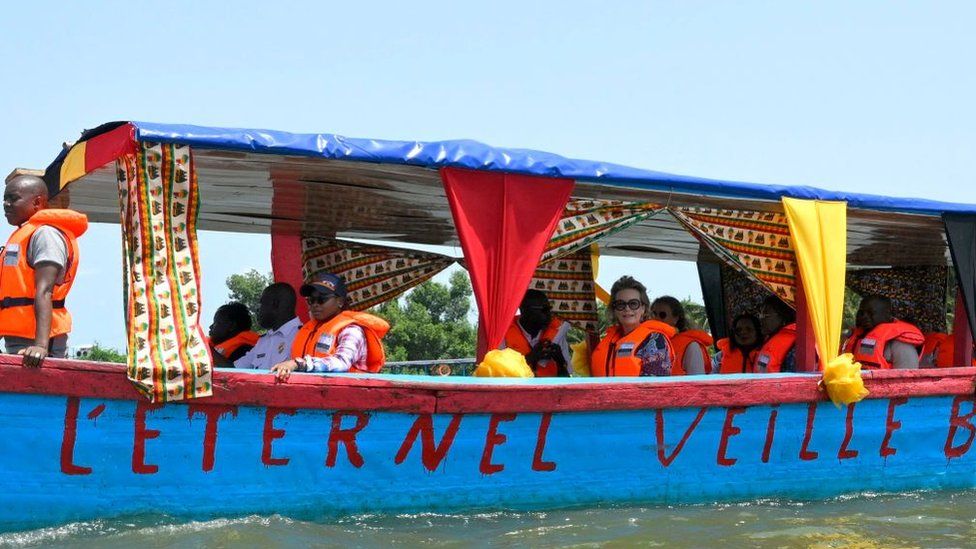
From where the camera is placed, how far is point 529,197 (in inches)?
245

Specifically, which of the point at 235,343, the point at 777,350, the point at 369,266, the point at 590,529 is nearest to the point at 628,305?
the point at 777,350

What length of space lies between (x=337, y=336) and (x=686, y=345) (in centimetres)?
275

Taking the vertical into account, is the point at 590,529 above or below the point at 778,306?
below

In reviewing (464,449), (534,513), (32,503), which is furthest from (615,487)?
(32,503)

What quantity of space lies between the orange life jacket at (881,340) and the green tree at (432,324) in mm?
13357

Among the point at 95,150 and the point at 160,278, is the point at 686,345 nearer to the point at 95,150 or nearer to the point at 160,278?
the point at 160,278

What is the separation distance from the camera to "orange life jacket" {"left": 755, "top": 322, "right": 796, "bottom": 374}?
7.80m

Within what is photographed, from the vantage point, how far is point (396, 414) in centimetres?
570

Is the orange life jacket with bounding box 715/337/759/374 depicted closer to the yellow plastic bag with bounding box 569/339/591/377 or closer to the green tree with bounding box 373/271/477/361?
the yellow plastic bag with bounding box 569/339/591/377

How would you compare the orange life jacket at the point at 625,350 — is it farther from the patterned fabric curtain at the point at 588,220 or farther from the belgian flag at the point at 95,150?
the belgian flag at the point at 95,150

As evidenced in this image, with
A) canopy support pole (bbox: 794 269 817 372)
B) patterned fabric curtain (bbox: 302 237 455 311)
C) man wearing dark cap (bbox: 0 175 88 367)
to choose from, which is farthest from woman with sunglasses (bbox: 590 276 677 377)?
man wearing dark cap (bbox: 0 175 88 367)

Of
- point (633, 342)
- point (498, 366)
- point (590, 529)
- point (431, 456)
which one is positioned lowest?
point (590, 529)

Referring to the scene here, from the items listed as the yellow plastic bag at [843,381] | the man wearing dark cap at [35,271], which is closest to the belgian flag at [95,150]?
the man wearing dark cap at [35,271]

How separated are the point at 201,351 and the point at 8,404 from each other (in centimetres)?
85
